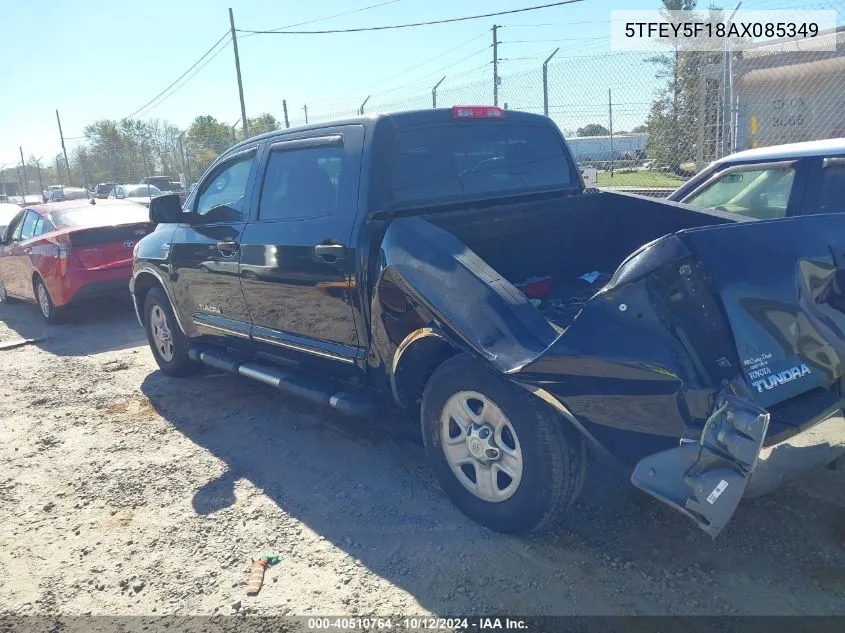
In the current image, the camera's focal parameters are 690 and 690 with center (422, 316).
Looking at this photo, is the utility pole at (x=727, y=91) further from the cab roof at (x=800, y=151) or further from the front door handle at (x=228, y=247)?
the front door handle at (x=228, y=247)

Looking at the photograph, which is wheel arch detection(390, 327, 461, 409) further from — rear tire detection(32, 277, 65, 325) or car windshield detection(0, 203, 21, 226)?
car windshield detection(0, 203, 21, 226)

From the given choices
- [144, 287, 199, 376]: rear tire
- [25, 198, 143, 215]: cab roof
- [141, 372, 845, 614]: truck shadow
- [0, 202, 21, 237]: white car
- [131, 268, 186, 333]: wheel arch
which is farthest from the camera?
[0, 202, 21, 237]: white car

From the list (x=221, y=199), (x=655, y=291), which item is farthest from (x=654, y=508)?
(x=221, y=199)

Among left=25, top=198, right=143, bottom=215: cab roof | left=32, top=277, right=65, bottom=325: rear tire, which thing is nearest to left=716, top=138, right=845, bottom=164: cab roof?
left=25, top=198, right=143, bottom=215: cab roof

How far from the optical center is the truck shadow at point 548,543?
9.12 feet

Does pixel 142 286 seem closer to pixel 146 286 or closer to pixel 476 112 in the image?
pixel 146 286

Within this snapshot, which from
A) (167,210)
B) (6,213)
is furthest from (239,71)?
(167,210)

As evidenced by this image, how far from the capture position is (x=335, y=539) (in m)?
3.40

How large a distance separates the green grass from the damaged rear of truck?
829 centimetres

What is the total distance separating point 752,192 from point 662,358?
3.58 metres

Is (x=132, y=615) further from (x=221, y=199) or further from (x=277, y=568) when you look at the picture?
(x=221, y=199)

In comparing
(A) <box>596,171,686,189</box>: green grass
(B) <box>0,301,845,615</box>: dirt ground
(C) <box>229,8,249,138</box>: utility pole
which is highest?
(C) <box>229,8,249,138</box>: utility pole

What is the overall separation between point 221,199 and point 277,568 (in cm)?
293

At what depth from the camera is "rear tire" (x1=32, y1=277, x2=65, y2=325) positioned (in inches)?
354
